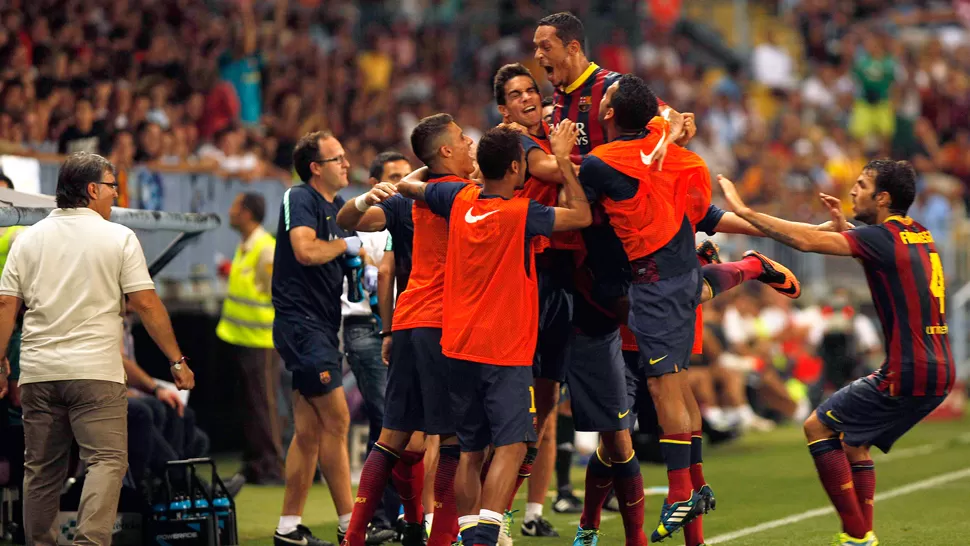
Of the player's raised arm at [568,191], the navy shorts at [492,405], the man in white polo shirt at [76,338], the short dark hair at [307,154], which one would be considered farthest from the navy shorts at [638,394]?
the man in white polo shirt at [76,338]

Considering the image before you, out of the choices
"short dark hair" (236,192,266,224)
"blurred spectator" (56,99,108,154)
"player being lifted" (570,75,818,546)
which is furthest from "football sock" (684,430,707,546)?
"blurred spectator" (56,99,108,154)

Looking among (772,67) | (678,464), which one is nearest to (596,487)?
(678,464)

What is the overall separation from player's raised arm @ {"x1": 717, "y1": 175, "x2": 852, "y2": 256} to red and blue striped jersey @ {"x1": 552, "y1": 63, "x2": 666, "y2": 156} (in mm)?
713

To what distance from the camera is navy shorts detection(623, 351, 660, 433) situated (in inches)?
311

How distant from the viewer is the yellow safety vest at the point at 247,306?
445 inches

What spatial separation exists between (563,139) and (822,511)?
166 inches

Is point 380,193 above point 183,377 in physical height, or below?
above

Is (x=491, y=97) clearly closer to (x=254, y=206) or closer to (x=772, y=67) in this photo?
(x=772, y=67)

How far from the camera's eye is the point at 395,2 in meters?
22.1

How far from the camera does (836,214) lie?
7387mm

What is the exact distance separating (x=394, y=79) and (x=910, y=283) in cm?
1387

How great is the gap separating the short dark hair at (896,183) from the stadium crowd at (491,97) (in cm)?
455

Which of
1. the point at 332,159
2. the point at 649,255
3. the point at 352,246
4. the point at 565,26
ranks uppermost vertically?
the point at 565,26

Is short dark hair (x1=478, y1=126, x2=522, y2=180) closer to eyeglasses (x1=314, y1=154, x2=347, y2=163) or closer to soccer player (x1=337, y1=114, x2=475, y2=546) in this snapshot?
soccer player (x1=337, y1=114, x2=475, y2=546)
